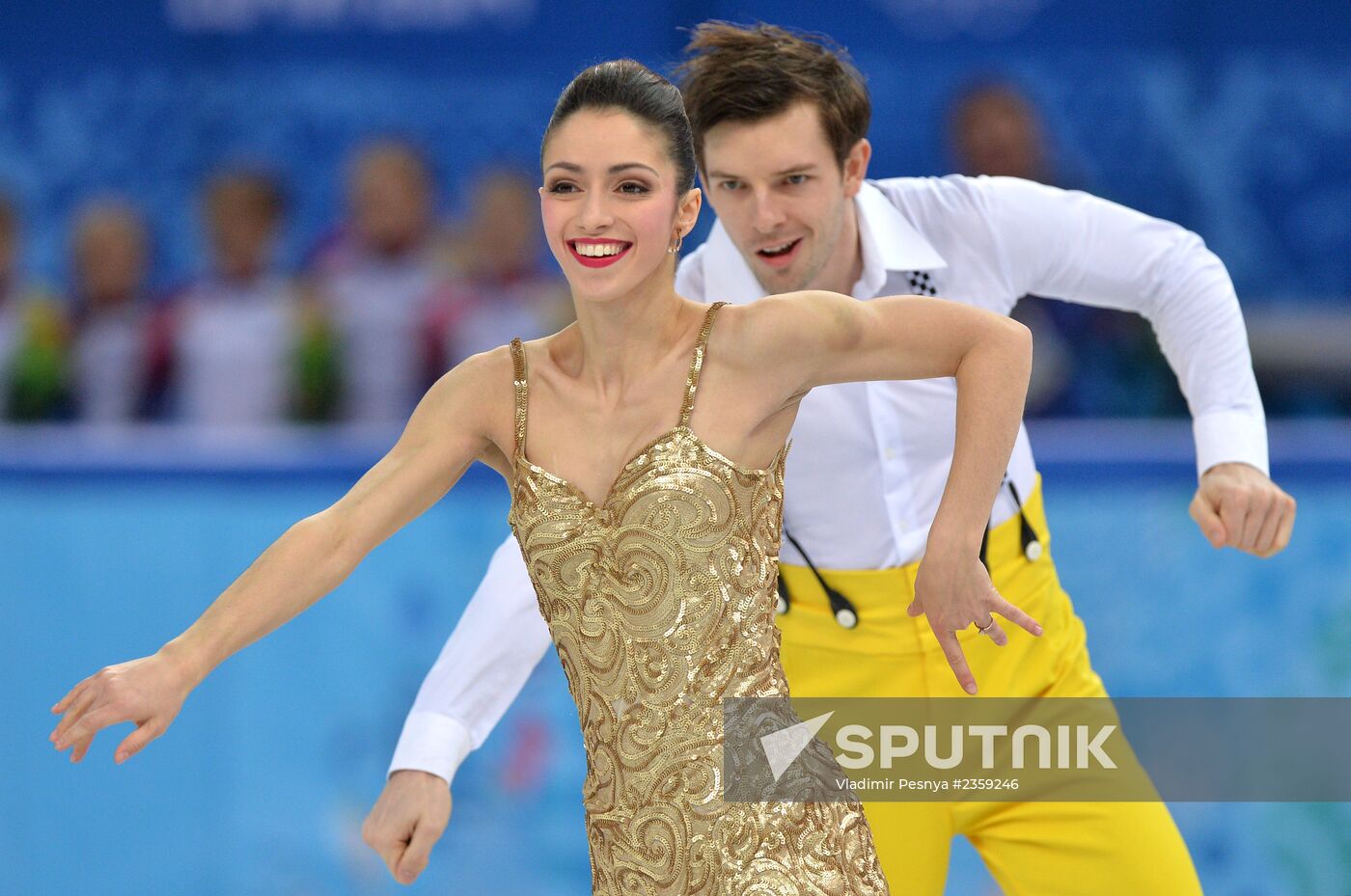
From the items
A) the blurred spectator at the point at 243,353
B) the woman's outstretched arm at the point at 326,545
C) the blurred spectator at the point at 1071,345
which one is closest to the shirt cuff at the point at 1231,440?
the woman's outstretched arm at the point at 326,545

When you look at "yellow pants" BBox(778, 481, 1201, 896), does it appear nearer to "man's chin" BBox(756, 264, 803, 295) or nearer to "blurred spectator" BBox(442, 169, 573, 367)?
"man's chin" BBox(756, 264, 803, 295)

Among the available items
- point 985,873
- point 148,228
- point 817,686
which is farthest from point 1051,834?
point 148,228

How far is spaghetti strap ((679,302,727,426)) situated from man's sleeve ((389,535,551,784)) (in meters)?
0.62

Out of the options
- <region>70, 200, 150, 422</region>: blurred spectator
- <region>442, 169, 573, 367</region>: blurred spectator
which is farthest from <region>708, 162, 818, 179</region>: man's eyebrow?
<region>70, 200, 150, 422</region>: blurred spectator

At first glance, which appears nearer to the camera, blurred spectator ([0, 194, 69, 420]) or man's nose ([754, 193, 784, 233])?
man's nose ([754, 193, 784, 233])

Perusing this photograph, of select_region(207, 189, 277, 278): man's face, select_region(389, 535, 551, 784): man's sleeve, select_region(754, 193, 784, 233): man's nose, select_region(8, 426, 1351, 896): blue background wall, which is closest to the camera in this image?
select_region(389, 535, 551, 784): man's sleeve

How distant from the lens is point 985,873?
375 cm

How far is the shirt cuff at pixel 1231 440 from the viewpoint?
8.52ft

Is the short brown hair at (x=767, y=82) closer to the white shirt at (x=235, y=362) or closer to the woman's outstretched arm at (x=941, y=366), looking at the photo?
the woman's outstretched arm at (x=941, y=366)

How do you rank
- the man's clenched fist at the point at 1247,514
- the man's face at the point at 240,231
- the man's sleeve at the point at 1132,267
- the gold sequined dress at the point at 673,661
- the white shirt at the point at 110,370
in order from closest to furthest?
the gold sequined dress at the point at 673,661 < the man's clenched fist at the point at 1247,514 < the man's sleeve at the point at 1132,267 < the white shirt at the point at 110,370 < the man's face at the point at 240,231

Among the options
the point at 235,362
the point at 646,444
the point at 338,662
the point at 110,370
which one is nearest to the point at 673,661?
the point at 646,444

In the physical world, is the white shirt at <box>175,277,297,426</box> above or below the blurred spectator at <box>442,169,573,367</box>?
below

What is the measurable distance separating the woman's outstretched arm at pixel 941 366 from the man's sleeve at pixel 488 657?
69cm

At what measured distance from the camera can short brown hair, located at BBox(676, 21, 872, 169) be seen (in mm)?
2686
